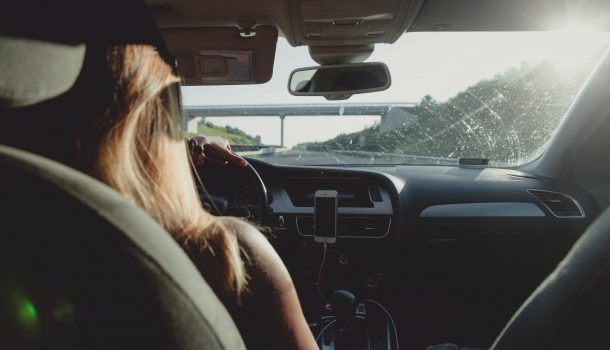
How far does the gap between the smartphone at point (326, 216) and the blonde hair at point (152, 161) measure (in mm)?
2507

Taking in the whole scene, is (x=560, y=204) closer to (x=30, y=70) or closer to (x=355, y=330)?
(x=355, y=330)

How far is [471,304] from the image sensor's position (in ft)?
12.0

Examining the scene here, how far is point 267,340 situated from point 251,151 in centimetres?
291

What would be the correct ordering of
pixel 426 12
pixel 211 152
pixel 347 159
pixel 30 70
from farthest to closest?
1. pixel 347 159
2. pixel 426 12
3. pixel 211 152
4. pixel 30 70

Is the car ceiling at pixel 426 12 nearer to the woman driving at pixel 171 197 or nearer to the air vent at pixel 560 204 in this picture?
the air vent at pixel 560 204

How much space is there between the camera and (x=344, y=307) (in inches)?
122

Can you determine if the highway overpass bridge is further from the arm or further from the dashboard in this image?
the arm

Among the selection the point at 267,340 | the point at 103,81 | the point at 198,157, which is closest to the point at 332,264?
the point at 198,157

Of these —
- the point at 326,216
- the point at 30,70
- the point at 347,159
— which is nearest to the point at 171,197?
the point at 30,70

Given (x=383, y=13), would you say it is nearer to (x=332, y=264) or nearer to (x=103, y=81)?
(x=332, y=264)

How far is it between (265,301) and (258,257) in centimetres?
11

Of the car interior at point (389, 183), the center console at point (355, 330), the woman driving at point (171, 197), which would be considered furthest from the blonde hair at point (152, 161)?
the center console at point (355, 330)

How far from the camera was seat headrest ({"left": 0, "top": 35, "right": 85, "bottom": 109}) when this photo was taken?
72 cm

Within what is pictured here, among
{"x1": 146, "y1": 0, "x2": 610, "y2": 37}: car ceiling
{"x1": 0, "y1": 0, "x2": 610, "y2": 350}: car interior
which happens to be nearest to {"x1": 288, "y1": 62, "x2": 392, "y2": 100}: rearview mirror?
{"x1": 0, "y1": 0, "x2": 610, "y2": 350}: car interior
